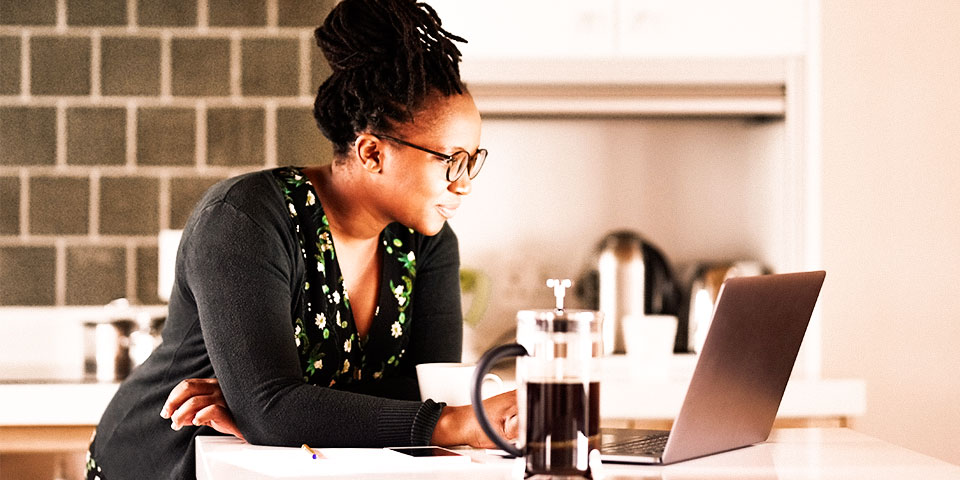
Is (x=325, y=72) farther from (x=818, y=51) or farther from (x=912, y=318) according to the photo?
(x=912, y=318)

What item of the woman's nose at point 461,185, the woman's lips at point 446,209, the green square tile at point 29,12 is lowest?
the woman's lips at point 446,209

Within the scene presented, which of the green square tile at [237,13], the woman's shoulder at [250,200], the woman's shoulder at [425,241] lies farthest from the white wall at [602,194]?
the woman's shoulder at [250,200]

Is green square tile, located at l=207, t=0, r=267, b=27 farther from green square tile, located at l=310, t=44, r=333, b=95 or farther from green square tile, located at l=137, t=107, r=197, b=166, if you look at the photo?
green square tile, located at l=137, t=107, r=197, b=166

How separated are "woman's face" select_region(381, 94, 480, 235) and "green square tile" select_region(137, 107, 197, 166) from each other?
151cm

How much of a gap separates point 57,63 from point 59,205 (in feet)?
1.22

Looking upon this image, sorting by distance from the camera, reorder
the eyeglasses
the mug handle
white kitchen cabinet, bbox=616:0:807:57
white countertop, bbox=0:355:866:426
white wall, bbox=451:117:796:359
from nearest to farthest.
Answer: the mug handle < the eyeglasses < white countertop, bbox=0:355:866:426 < white kitchen cabinet, bbox=616:0:807:57 < white wall, bbox=451:117:796:359

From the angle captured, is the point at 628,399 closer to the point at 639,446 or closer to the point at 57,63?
the point at 639,446

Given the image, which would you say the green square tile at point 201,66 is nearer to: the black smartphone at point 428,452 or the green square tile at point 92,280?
the green square tile at point 92,280

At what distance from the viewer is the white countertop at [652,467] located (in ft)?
3.44

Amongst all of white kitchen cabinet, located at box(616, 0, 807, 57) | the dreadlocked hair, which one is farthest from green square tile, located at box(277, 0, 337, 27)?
the dreadlocked hair

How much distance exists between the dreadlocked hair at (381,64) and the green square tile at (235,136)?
138 cm

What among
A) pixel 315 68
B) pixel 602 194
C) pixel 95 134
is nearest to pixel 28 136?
pixel 95 134

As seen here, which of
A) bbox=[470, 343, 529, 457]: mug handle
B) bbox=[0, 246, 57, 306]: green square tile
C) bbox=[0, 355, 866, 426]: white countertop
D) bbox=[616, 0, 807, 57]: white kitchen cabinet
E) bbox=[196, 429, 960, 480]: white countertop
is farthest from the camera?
bbox=[0, 246, 57, 306]: green square tile

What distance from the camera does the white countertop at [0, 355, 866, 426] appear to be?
2312 mm
